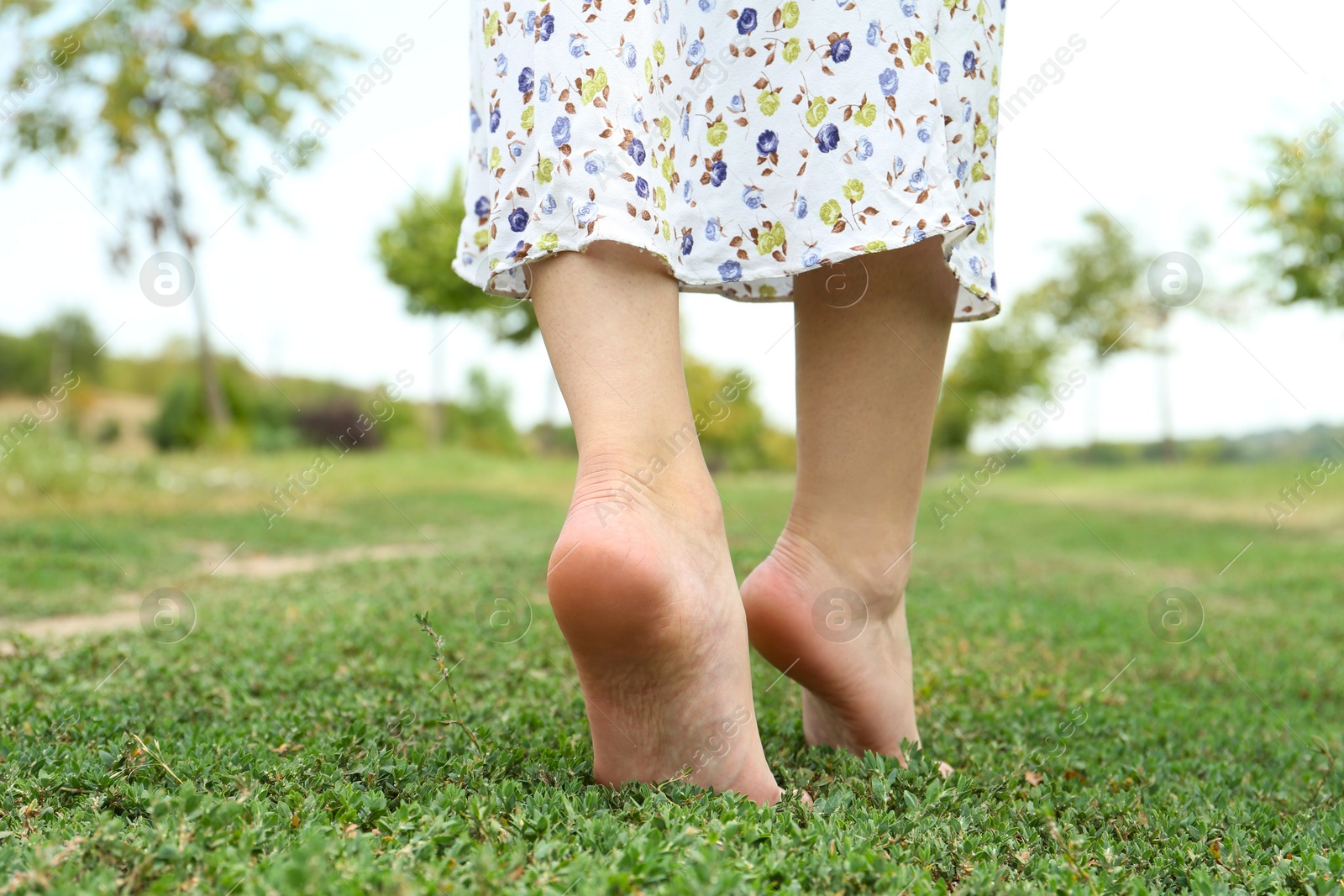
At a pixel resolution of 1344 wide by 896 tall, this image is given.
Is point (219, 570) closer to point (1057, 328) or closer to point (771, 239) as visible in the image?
point (771, 239)

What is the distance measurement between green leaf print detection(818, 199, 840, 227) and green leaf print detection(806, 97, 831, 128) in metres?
0.12

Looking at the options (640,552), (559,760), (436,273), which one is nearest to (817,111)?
(640,552)

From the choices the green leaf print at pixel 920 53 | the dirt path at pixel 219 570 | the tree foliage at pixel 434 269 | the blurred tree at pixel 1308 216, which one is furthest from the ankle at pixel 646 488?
the tree foliage at pixel 434 269

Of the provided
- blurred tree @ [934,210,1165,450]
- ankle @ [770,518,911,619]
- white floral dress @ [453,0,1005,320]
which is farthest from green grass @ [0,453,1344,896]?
blurred tree @ [934,210,1165,450]

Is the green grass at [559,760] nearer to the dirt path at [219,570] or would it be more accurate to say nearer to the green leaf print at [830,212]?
the dirt path at [219,570]

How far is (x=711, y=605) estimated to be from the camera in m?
1.27

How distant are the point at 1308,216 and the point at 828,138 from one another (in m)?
9.77

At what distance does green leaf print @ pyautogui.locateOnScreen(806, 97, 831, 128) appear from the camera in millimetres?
1375

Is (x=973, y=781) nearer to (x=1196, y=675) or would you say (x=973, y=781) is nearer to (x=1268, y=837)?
(x=1268, y=837)

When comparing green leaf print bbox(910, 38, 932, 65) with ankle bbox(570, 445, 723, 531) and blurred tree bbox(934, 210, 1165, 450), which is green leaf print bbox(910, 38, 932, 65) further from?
blurred tree bbox(934, 210, 1165, 450)

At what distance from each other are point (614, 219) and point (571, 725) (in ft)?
3.20

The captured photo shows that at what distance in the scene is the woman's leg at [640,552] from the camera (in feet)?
3.88

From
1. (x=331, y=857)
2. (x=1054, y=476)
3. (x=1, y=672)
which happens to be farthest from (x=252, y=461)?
(x=1054, y=476)

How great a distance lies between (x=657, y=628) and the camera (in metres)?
1.19
